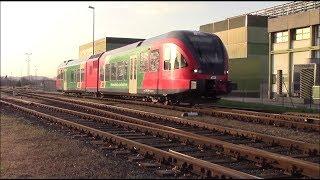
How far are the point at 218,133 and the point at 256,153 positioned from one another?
14.6 feet

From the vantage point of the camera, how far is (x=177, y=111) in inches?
815

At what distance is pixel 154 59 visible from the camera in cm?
2186

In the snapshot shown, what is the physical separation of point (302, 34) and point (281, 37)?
2813 mm

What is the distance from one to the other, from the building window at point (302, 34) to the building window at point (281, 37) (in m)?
1.20

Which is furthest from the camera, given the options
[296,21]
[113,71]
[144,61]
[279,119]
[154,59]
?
[296,21]

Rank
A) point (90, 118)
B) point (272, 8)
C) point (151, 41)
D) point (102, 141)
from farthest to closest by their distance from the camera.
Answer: point (272, 8) → point (151, 41) → point (90, 118) → point (102, 141)

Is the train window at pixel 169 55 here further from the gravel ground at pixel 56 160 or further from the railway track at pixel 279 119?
the gravel ground at pixel 56 160

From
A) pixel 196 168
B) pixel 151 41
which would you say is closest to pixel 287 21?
pixel 151 41

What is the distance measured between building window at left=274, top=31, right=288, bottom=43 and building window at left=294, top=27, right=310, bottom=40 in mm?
1200

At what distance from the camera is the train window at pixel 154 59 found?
846 inches

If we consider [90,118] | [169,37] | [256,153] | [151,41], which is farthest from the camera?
[151,41]

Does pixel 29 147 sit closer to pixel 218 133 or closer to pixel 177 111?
pixel 218 133

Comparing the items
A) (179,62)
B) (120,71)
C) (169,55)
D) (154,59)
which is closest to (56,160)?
(179,62)

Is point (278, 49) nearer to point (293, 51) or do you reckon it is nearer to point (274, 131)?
point (293, 51)
